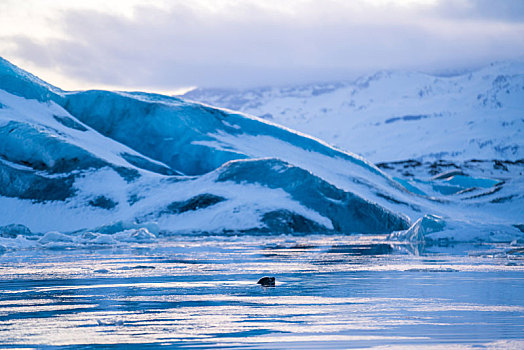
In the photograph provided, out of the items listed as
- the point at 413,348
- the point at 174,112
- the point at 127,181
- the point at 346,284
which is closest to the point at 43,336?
the point at 413,348

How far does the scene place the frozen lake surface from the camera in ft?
42.7

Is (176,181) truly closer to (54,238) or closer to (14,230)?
(14,230)

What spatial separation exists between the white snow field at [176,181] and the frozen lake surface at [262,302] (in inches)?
637

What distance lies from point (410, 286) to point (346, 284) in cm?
147

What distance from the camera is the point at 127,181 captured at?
205ft

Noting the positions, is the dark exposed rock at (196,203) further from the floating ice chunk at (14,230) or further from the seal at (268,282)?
the seal at (268,282)

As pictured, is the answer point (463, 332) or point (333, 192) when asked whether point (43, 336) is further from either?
point (333, 192)

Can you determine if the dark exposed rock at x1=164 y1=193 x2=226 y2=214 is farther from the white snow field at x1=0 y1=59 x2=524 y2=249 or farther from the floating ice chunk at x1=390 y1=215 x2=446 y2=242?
the floating ice chunk at x1=390 y1=215 x2=446 y2=242

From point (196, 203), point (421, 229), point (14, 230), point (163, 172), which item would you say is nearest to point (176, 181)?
point (196, 203)

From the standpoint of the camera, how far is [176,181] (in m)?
61.0

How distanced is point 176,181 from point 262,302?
44.3 metres

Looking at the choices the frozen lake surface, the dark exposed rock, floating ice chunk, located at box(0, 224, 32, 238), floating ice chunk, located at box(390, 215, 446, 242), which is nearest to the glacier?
the dark exposed rock

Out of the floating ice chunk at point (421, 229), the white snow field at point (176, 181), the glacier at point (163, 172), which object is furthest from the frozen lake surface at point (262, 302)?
the glacier at point (163, 172)

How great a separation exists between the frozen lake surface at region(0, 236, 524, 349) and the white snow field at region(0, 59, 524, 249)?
16.2 meters
